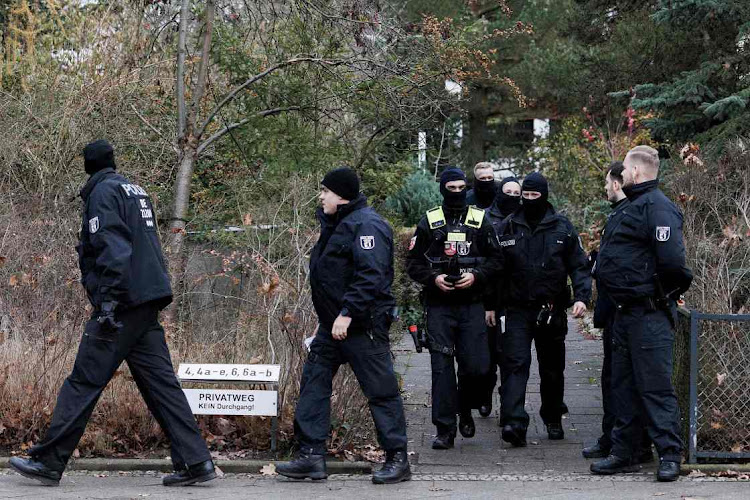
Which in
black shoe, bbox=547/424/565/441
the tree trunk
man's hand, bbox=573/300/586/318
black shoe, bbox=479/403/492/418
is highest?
the tree trunk

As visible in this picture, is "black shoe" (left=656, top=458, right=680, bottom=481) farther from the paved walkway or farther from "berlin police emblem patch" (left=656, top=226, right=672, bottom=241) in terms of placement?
"berlin police emblem patch" (left=656, top=226, right=672, bottom=241)

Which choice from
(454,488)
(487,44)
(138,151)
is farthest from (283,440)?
(487,44)

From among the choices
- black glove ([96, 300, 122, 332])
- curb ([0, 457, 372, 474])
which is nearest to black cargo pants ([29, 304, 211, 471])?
black glove ([96, 300, 122, 332])

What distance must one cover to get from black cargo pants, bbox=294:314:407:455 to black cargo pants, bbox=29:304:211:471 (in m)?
0.65

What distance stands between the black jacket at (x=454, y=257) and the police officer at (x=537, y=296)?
0.27 m

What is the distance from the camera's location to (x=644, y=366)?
670cm

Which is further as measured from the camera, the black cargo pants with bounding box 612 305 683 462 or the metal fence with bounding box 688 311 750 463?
the metal fence with bounding box 688 311 750 463

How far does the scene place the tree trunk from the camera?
92.3 ft

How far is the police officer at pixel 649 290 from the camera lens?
662cm

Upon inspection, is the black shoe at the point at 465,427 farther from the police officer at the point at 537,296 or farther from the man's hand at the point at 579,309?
the man's hand at the point at 579,309

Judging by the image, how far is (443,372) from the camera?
298 inches

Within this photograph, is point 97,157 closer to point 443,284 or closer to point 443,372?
point 443,284

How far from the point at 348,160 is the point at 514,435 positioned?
448cm

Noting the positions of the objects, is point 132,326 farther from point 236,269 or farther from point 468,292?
point 236,269
